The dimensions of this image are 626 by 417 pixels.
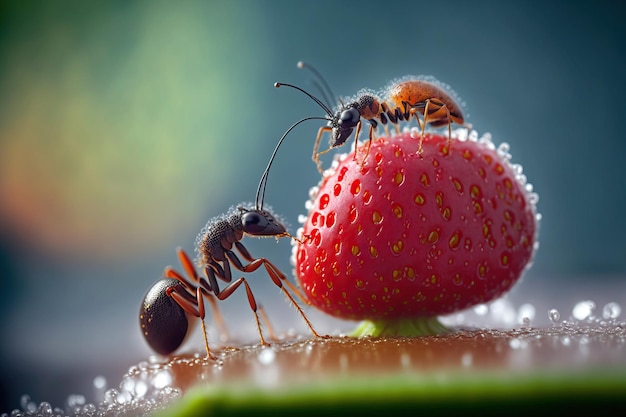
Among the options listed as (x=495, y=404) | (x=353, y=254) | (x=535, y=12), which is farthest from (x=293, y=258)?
(x=535, y=12)

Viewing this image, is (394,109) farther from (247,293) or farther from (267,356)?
(267,356)

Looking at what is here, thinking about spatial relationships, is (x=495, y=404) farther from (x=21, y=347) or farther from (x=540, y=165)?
(x=540, y=165)

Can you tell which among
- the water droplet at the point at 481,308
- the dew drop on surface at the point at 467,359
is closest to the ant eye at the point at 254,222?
the water droplet at the point at 481,308

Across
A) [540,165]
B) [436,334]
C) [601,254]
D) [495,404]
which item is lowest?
[495,404]

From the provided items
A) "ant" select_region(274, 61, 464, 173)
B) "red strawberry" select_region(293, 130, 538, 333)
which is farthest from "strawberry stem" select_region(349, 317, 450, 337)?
"ant" select_region(274, 61, 464, 173)

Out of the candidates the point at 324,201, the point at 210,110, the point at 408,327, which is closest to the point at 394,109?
the point at 324,201

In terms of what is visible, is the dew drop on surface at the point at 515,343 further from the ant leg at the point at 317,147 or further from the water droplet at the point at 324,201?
the ant leg at the point at 317,147
